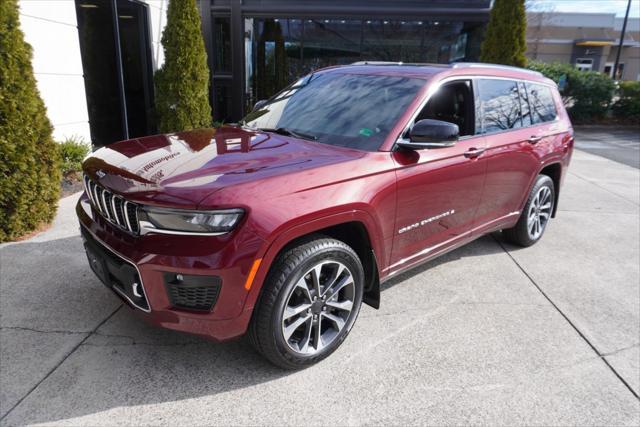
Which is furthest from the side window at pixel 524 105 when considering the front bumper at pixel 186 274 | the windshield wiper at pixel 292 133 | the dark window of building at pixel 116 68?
the dark window of building at pixel 116 68

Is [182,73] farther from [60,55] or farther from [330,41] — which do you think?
[330,41]

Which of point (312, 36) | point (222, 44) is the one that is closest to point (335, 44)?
point (312, 36)

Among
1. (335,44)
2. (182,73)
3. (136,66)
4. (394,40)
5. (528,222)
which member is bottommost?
(528,222)

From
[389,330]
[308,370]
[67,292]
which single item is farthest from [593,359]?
[67,292]

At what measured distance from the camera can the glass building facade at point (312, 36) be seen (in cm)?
1175

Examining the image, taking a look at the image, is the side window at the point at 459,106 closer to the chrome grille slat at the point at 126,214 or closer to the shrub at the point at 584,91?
the chrome grille slat at the point at 126,214

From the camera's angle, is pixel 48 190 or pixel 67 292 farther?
pixel 48 190

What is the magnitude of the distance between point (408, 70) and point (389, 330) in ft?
6.55

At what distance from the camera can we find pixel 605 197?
7301 millimetres

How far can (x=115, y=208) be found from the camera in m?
2.58

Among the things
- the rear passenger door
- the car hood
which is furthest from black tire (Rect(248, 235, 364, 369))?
the rear passenger door

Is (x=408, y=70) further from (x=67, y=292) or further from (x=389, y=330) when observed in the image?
(x=67, y=292)

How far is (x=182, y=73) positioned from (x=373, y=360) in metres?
7.03

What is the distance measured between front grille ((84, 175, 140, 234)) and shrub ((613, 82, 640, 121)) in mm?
19358
